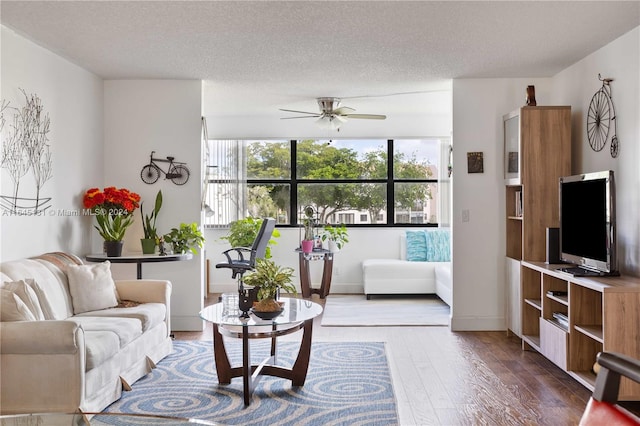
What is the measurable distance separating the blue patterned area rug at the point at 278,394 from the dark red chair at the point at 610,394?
1800mm

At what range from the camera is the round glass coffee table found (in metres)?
3.56

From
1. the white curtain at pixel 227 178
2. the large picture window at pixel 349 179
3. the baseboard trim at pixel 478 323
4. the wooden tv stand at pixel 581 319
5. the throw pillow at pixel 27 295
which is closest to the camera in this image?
the throw pillow at pixel 27 295

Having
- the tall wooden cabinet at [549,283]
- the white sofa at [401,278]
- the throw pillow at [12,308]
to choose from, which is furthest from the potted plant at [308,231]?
the throw pillow at [12,308]

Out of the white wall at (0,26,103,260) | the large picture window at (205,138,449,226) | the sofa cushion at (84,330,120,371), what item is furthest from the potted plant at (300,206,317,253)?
the sofa cushion at (84,330,120,371)

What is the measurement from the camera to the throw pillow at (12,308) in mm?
3111

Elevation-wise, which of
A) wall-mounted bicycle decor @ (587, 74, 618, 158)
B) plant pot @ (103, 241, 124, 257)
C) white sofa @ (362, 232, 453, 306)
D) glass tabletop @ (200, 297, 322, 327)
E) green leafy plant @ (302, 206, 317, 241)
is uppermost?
wall-mounted bicycle decor @ (587, 74, 618, 158)

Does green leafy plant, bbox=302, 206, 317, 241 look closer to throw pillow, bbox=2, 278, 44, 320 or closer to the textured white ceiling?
the textured white ceiling

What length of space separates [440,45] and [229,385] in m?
2.96

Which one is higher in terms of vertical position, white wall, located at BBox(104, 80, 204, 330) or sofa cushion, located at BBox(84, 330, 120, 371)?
white wall, located at BBox(104, 80, 204, 330)

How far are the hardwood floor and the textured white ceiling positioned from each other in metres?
2.45

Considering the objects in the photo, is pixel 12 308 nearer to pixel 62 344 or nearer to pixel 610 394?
pixel 62 344

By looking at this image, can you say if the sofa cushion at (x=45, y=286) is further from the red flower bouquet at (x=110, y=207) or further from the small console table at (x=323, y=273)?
the small console table at (x=323, y=273)

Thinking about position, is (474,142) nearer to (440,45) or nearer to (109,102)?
(440,45)

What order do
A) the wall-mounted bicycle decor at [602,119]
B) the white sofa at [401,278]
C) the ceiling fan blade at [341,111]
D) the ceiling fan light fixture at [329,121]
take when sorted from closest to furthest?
the wall-mounted bicycle decor at [602,119] → the ceiling fan blade at [341,111] → the ceiling fan light fixture at [329,121] → the white sofa at [401,278]
